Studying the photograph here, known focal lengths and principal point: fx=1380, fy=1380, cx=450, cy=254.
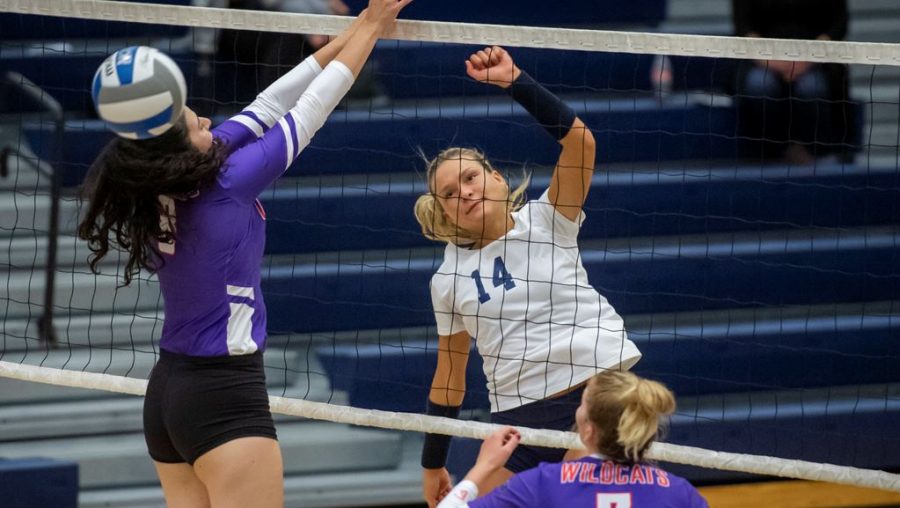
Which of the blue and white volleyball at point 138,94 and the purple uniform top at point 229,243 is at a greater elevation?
the blue and white volleyball at point 138,94

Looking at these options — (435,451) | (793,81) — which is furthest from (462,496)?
(793,81)

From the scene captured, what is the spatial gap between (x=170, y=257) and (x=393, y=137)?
3.95 metres

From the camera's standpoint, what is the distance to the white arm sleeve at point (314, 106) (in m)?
3.76

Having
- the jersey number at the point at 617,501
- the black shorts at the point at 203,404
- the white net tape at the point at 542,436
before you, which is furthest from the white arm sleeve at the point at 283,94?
the jersey number at the point at 617,501

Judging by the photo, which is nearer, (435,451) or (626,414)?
(626,414)

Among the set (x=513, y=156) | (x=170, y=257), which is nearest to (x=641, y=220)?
(x=513, y=156)

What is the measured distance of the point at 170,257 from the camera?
369 cm

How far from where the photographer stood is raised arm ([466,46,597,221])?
164 inches

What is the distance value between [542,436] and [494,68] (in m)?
1.16

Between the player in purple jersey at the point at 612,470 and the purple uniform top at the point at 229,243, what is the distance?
0.86 metres

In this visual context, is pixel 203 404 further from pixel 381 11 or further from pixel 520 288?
pixel 381 11

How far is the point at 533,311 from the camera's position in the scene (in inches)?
169

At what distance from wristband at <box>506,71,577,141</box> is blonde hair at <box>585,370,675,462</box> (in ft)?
3.70

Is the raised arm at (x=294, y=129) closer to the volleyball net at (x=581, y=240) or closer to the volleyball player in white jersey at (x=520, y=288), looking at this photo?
the volleyball player in white jersey at (x=520, y=288)
